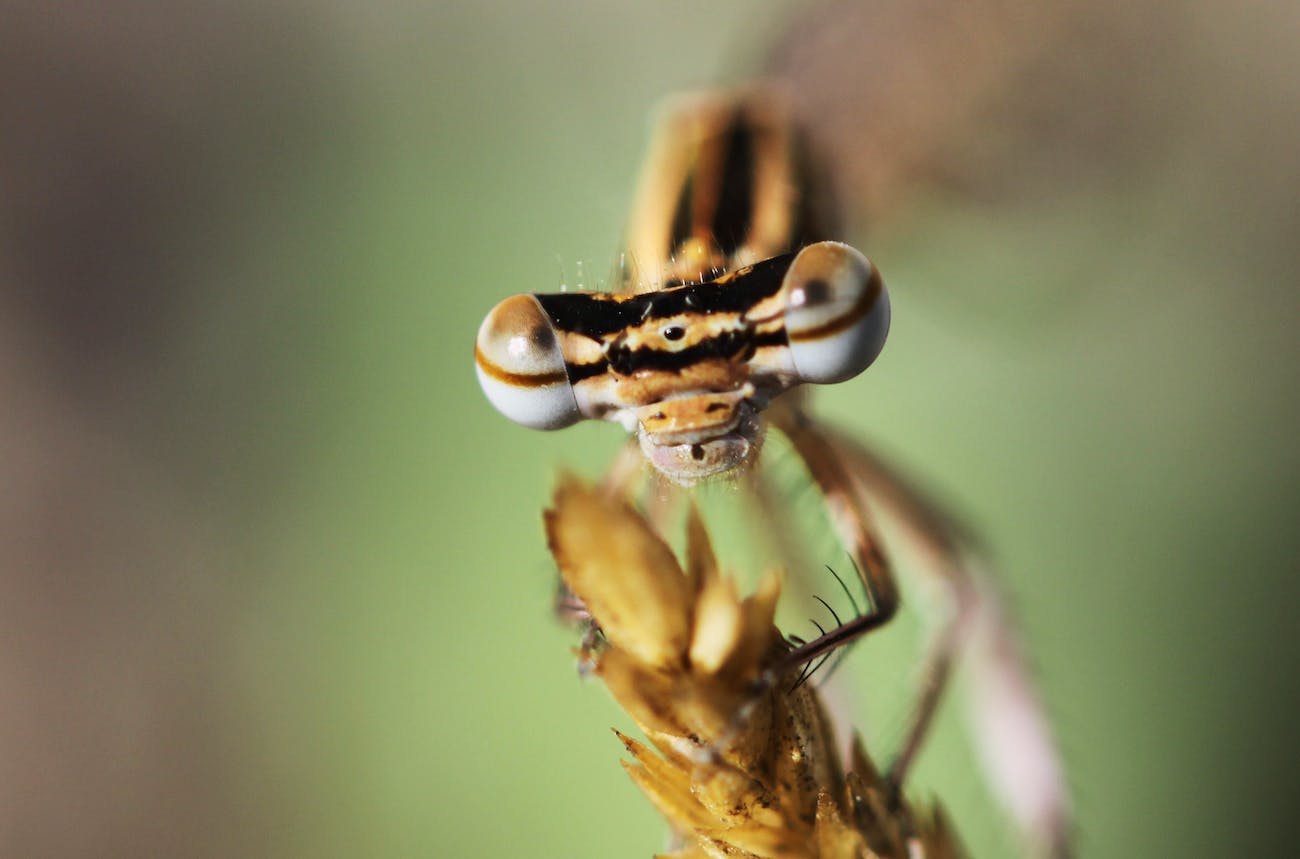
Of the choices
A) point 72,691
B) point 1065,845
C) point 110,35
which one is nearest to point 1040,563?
point 1065,845

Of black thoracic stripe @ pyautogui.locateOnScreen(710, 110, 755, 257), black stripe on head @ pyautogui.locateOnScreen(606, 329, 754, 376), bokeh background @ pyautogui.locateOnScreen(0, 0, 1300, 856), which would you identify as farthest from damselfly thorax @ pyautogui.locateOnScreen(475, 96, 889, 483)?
bokeh background @ pyautogui.locateOnScreen(0, 0, 1300, 856)

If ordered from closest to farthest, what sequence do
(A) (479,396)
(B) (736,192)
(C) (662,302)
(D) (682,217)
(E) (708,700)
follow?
1. (E) (708,700)
2. (C) (662,302)
3. (D) (682,217)
4. (B) (736,192)
5. (A) (479,396)

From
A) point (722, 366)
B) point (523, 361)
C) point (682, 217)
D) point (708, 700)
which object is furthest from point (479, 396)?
point (708, 700)

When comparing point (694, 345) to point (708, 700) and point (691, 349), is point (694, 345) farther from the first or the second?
point (708, 700)

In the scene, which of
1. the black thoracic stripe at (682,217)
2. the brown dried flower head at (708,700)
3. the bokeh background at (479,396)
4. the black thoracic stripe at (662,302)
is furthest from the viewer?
the bokeh background at (479,396)

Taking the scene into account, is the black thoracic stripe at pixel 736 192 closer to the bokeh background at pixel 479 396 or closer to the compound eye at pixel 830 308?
the bokeh background at pixel 479 396

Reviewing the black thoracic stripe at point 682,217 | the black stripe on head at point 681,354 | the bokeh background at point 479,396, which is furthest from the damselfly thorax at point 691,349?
the bokeh background at point 479,396

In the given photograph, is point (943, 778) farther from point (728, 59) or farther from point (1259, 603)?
point (728, 59)
